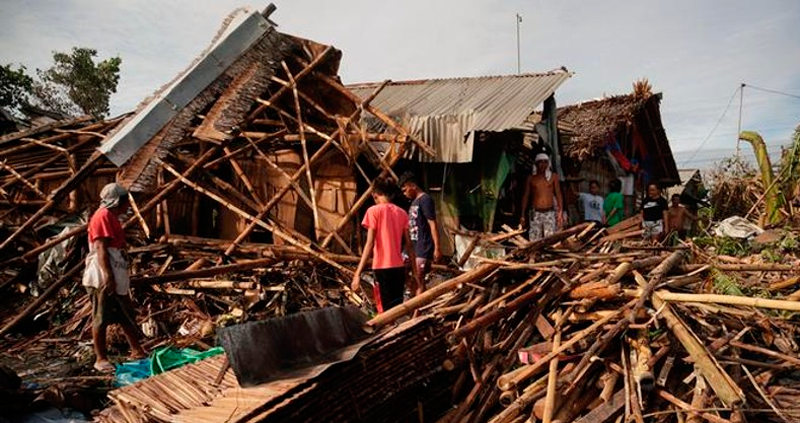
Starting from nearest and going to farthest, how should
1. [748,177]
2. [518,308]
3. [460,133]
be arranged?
[518,308]
[460,133]
[748,177]

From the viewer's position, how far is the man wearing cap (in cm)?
455

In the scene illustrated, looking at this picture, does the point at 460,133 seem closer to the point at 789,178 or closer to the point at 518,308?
the point at 518,308

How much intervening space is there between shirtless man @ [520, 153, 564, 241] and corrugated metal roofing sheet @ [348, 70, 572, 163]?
92 centimetres

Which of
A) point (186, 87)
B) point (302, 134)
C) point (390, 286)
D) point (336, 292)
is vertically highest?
point (186, 87)

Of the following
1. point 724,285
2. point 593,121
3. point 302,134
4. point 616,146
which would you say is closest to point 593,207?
point 593,121

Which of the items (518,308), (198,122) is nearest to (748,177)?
(518,308)

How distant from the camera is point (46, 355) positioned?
215 inches

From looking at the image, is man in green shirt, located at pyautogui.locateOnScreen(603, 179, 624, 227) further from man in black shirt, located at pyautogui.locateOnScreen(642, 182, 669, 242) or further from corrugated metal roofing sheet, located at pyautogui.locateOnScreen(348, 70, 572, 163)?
corrugated metal roofing sheet, located at pyautogui.locateOnScreen(348, 70, 572, 163)

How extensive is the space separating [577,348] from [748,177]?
1258 cm

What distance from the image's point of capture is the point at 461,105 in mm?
9453

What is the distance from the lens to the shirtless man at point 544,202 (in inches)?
305

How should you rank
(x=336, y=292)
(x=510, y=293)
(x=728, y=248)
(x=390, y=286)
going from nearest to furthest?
(x=510, y=293), (x=390, y=286), (x=336, y=292), (x=728, y=248)

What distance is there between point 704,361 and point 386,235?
281 centimetres

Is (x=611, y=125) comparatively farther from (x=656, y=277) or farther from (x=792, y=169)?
(x=656, y=277)
